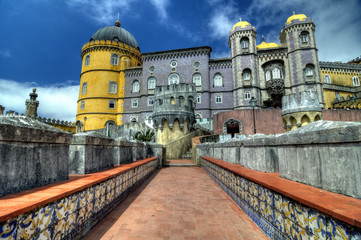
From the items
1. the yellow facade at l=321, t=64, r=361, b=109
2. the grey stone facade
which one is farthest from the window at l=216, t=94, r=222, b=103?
the yellow facade at l=321, t=64, r=361, b=109

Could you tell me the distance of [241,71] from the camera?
2706 cm

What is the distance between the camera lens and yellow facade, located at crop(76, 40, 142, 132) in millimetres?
30750

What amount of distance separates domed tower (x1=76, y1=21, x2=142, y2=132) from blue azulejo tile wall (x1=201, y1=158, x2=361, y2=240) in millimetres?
30221

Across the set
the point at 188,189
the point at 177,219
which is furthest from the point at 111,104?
the point at 177,219

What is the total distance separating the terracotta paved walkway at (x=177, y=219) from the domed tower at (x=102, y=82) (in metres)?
28.8

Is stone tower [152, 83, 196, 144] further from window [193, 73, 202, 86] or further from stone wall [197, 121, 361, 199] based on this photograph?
window [193, 73, 202, 86]

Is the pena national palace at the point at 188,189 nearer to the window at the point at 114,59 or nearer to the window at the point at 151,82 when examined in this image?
the window at the point at 151,82

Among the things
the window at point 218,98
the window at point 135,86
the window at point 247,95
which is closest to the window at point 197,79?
the window at point 218,98

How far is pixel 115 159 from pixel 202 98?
24.2 metres

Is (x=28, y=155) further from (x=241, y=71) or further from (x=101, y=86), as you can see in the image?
(x=101, y=86)

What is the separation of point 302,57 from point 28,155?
31.8 meters

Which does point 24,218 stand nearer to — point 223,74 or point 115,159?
point 115,159

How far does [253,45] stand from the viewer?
27.3 metres

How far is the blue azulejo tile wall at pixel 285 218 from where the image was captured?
137 cm
